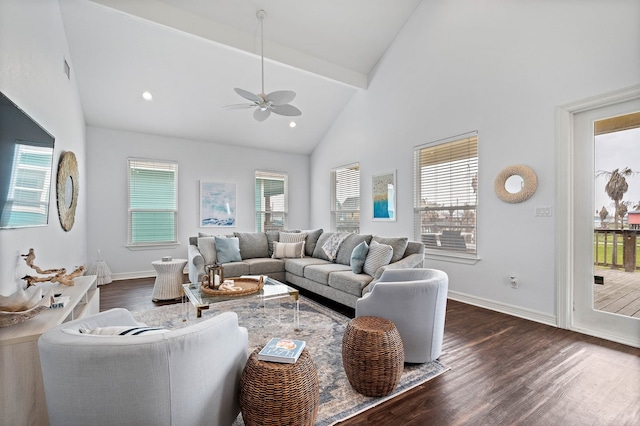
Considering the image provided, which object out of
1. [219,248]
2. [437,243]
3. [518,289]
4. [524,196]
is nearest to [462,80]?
[524,196]

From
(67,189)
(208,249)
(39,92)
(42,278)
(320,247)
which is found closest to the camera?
(42,278)

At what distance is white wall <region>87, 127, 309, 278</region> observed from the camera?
17.6 ft

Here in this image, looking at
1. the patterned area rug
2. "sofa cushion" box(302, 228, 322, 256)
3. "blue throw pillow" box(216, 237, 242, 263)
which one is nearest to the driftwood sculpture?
the patterned area rug

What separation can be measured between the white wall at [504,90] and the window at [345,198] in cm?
109

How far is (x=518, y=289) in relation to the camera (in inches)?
137

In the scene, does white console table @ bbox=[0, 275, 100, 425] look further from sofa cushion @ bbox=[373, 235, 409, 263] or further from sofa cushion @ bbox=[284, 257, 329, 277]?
sofa cushion @ bbox=[373, 235, 409, 263]

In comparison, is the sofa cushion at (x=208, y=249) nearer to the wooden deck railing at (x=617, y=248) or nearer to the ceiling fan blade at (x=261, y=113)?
the ceiling fan blade at (x=261, y=113)

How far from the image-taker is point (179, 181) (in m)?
6.04

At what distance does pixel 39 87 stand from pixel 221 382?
9.63 ft

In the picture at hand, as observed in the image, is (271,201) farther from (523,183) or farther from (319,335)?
(523,183)

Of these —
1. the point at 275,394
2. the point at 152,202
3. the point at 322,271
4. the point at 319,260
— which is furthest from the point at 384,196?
the point at 152,202

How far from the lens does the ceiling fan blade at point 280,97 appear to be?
3.42 m

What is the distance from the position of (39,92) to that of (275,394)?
3.11 m

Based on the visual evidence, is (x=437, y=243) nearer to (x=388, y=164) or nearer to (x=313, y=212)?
(x=388, y=164)
